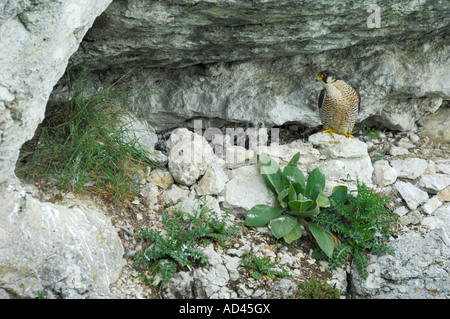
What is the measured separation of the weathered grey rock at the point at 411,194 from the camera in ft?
13.5

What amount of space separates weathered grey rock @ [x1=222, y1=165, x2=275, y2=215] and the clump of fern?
531mm

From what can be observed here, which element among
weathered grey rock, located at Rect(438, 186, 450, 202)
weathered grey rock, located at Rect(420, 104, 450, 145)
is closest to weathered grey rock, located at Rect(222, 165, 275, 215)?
weathered grey rock, located at Rect(438, 186, 450, 202)

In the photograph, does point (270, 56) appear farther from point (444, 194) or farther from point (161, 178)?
point (444, 194)

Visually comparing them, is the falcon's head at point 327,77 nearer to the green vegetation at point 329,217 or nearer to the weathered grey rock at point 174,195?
the green vegetation at point 329,217

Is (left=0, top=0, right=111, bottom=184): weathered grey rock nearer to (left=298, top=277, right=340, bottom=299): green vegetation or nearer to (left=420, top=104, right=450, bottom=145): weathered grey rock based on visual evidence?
(left=298, top=277, right=340, bottom=299): green vegetation

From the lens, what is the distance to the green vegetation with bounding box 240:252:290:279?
3.32 metres

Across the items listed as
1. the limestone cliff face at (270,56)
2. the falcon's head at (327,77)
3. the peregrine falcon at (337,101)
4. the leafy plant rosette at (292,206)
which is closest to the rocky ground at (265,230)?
the leafy plant rosette at (292,206)

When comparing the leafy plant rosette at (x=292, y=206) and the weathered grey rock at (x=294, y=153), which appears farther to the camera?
the weathered grey rock at (x=294, y=153)

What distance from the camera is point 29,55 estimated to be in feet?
9.03

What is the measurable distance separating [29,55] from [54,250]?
4.17ft

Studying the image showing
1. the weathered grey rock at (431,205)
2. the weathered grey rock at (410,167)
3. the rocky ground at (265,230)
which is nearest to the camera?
the rocky ground at (265,230)

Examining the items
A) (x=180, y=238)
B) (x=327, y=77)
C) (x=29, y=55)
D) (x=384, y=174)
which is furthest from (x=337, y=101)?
(x=29, y=55)

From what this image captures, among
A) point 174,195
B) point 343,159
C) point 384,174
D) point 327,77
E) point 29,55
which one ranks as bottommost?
point 174,195

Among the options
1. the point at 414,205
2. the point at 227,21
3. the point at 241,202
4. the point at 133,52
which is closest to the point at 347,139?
the point at 414,205
